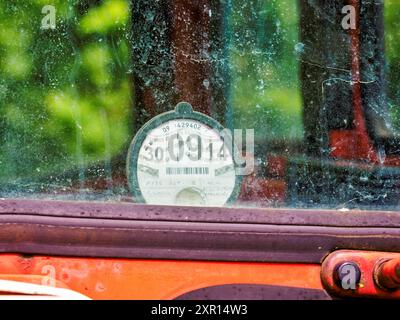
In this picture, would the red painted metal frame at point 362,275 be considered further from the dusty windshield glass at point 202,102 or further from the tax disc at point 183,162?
the tax disc at point 183,162

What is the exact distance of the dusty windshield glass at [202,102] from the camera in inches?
105

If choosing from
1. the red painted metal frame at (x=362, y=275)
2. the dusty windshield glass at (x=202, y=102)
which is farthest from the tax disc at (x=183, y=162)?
the red painted metal frame at (x=362, y=275)

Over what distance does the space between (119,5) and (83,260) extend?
24.0 inches

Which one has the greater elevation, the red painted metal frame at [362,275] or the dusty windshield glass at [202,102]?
the dusty windshield glass at [202,102]

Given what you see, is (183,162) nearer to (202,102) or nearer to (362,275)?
(202,102)

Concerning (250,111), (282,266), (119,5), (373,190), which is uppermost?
(119,5)

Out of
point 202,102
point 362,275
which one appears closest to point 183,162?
point 202,102

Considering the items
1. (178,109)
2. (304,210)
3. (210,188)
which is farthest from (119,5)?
(304,210)

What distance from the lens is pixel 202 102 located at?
8.87ft

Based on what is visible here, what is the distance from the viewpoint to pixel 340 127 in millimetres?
2750

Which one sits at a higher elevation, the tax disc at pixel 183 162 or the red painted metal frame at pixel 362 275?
the tax disc at pixel 183 162

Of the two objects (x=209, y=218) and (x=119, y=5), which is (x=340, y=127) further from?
(x=119, y=5)

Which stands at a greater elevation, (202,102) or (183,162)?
(202,102)

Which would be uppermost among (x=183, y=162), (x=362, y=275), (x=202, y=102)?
(x=202, y=102)
